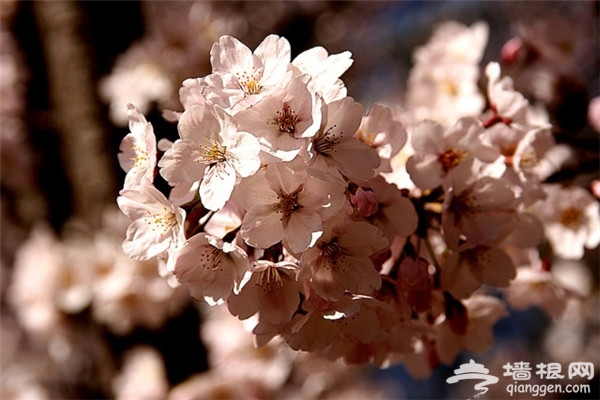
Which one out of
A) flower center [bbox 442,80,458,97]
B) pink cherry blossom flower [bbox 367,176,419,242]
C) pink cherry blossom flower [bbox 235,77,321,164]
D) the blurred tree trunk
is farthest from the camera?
the blurred tree trunk

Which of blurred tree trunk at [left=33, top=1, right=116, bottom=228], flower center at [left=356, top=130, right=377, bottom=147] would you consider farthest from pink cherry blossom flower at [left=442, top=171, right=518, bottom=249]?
blurred tree trunk at [left=33, top=1, right=116, bottom=228]

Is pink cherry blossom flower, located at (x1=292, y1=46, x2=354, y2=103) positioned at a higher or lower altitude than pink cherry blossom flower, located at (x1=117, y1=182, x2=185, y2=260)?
higher

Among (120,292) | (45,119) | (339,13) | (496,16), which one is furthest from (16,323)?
(496,16)

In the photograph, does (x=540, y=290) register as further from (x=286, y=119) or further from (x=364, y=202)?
(x=286, y=119)

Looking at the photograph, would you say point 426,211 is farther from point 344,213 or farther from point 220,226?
point 220,226

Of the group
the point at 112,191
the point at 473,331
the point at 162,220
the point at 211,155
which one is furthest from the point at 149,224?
the point at 112,191

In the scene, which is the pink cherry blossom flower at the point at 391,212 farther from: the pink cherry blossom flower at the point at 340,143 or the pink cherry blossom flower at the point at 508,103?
the pink cherry blossom flower at the point at 508,103

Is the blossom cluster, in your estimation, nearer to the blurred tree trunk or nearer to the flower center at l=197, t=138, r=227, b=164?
the flower center at l=197, t=138, r=227, b=164
